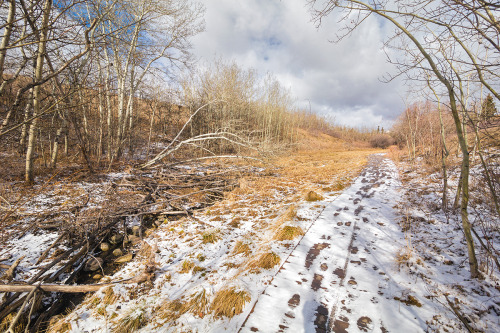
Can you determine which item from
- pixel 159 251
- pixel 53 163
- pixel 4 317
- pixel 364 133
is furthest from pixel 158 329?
pixel 364 133

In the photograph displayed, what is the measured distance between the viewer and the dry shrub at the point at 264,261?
3.01 metres

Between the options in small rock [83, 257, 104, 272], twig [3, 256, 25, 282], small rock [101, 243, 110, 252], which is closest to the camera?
twig [3, 256, 25, 282]

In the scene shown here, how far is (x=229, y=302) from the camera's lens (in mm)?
2414

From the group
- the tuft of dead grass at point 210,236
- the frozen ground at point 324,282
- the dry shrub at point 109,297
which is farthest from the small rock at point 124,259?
the tuft of dead grass at point 210,236

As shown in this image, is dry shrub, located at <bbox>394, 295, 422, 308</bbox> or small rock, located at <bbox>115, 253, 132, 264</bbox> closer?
dry shrub, located at <bbox>394, 295, 422, 308</bbox>

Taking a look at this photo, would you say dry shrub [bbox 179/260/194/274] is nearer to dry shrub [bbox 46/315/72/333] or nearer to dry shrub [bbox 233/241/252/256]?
dry shrub [bbox 233/241/252/256]

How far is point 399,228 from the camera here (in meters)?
4.10

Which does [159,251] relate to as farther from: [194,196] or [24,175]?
[24,175]

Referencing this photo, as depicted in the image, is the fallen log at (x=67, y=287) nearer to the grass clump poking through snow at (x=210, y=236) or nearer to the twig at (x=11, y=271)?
the twig at (x=11, y=271)

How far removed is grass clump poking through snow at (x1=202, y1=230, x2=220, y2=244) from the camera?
3.99 metres

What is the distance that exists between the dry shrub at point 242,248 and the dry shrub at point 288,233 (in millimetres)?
581

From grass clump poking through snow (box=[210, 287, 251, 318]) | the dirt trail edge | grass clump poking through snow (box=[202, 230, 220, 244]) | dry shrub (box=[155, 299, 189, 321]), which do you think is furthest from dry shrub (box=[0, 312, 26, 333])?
the dirt trail edge

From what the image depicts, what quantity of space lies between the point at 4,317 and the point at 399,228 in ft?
21.2

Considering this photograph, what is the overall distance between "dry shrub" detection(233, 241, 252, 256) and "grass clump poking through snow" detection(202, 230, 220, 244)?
51cm
